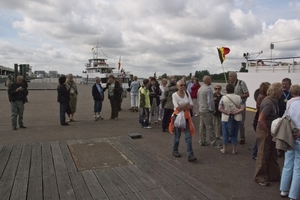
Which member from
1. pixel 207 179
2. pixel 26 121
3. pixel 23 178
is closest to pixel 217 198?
pixel 207 179

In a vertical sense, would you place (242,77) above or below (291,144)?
above

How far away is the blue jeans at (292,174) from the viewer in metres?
3.65

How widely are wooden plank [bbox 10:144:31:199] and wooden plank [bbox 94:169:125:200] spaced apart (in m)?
1.10

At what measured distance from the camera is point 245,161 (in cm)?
539

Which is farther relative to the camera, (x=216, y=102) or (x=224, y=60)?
(x=224, y=60)

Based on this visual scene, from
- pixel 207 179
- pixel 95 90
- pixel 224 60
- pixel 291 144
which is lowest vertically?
pixel 207 179

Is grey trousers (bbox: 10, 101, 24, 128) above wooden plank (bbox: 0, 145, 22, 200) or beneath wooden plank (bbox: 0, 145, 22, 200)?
above

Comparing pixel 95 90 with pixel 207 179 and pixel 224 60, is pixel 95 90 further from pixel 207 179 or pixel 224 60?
pixel 224 60

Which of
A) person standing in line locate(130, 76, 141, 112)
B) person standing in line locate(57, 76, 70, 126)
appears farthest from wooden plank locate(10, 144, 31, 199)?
person standing in line locate(130, 76, 141, 112)

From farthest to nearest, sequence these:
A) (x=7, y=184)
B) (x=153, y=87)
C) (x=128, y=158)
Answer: (x=153, y=87), (x=128, y=158), (x=7, y=184)

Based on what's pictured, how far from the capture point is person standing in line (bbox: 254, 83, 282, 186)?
421cm

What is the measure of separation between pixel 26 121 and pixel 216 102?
725cm

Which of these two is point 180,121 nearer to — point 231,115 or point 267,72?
point 231,115

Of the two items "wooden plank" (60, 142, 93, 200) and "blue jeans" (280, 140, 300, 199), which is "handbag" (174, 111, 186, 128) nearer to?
"blue jeans" (280, 140, 300, 199)
